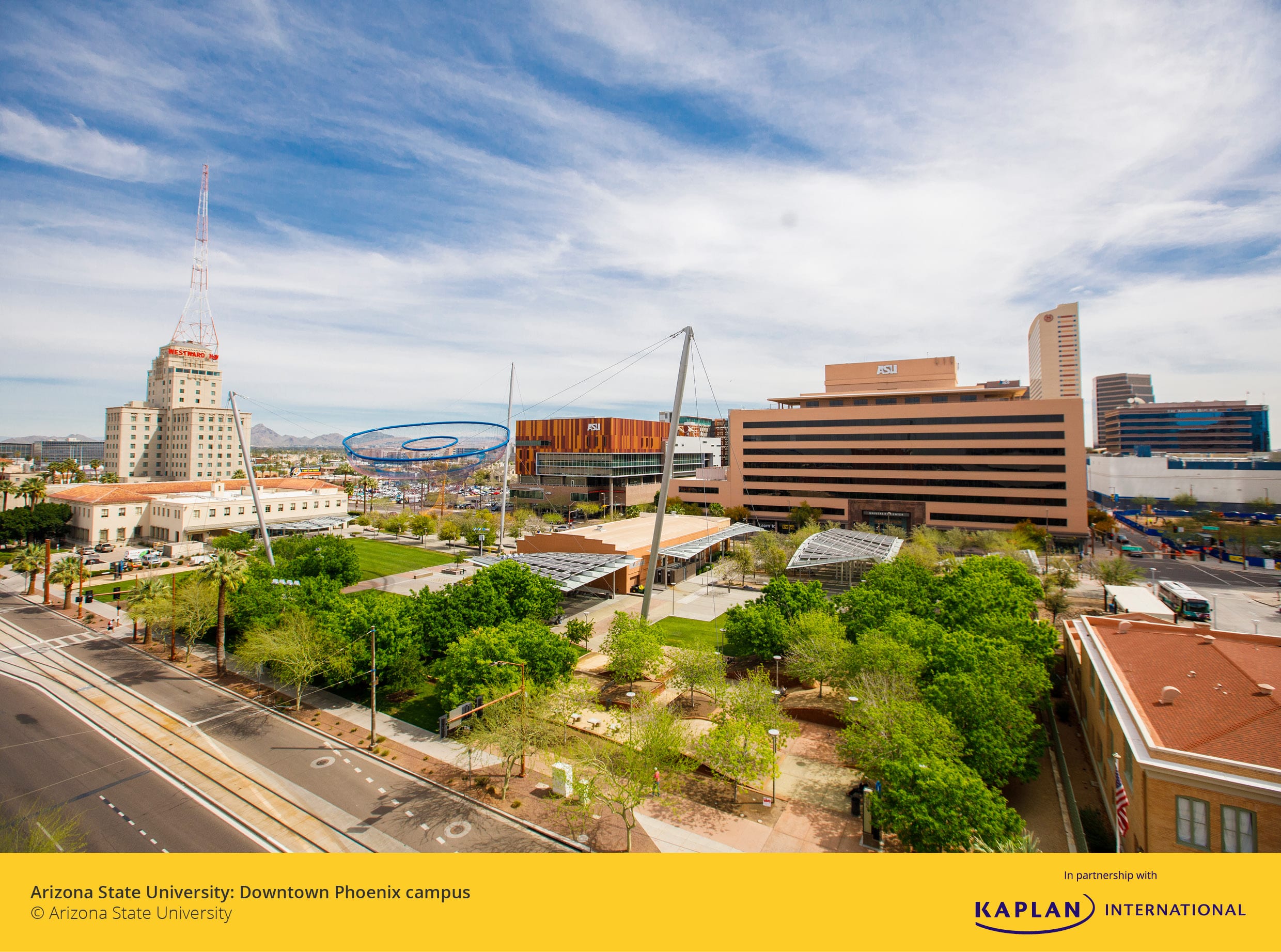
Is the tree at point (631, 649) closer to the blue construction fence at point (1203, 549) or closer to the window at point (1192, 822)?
the window at point (1192, 822)

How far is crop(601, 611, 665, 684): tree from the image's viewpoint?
30266 mm

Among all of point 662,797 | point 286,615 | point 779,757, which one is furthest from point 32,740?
point 779,757

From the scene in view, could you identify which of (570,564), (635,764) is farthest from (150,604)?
(635,764)

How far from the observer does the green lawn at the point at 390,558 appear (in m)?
66.8

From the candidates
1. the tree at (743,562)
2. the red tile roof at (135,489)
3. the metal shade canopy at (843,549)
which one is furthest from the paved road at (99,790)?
the red tile roof at (135,489)

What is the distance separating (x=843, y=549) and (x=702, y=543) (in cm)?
1545

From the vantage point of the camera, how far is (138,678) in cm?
3350

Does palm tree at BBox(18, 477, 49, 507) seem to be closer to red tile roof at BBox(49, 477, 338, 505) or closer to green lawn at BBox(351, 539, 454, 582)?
red tile roof at BBox(49, 477, 338, 505)

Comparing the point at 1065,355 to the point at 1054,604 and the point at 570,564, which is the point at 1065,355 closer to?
the point at 1054,604

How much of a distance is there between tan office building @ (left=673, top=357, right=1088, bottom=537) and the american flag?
75939 mm

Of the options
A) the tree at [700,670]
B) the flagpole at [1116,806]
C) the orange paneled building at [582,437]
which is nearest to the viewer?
the flagpole at [1116,806]

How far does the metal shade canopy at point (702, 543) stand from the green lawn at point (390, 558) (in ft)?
106

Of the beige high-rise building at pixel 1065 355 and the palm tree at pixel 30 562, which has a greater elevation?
the beige high-rise building at pixel 1065 355

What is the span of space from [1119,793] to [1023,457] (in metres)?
78.0
